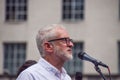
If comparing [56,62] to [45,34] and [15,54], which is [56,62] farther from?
[15,54]

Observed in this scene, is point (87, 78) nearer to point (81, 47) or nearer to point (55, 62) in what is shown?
point (81, 47)

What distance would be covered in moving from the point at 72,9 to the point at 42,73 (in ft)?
88.3

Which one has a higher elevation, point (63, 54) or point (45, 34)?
point (45, 34)

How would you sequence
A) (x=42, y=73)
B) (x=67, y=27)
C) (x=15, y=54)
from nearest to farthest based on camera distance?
(x=42, y=73)
(x=67, y=27)
(x=15, y=54)

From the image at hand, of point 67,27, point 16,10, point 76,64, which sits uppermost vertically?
point 16,10

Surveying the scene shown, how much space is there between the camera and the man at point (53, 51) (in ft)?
18.6

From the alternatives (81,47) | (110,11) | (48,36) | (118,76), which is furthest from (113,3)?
(48,36)

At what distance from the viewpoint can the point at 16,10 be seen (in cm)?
3291

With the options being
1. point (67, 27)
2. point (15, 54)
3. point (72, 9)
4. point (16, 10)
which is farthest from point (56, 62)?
point (16, 10)

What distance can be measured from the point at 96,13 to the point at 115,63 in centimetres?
242

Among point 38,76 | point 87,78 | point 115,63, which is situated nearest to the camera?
point 38,76

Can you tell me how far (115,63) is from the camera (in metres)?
31.5

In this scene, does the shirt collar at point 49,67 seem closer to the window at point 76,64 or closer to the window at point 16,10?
the window at point 76,64

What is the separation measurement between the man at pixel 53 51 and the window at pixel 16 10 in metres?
26.8
